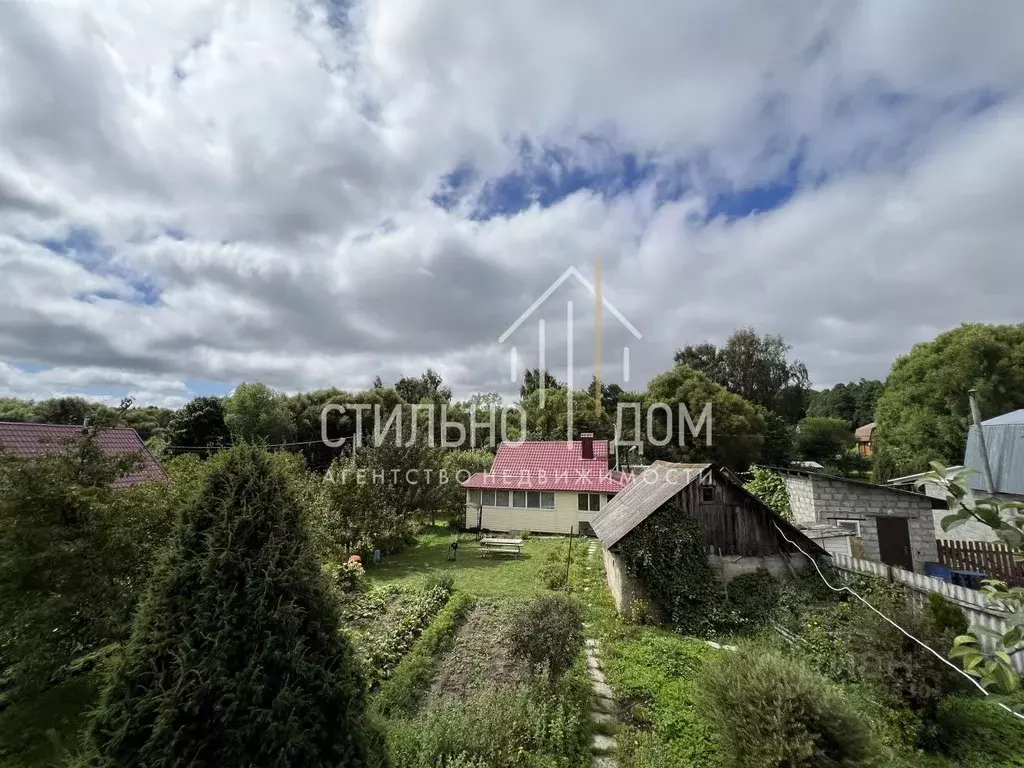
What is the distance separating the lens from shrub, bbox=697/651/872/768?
528 cm

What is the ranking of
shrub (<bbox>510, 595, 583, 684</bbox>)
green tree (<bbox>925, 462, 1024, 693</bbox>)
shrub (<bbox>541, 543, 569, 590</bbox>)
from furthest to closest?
shrub (<bbox>541, 543, 569, 590</bbox>), shrub (<bbox>510, 595, 583, 684</bbox>), green tree (<bbox>925, 462, 1024, 693</bbox>)

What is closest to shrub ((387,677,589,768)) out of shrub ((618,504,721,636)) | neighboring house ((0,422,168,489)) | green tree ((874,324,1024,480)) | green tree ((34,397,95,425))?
shrub ((618,504,721,636))

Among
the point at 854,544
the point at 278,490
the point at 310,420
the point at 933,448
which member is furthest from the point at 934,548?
the point at 310,420

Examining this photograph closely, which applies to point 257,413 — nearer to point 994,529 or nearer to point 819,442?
point 994,529

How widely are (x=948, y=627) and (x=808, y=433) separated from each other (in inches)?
1543

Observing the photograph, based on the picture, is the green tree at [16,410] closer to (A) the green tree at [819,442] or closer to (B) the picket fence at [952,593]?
(B) the picket fence at [952,593]

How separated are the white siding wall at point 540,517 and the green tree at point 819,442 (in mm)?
28303

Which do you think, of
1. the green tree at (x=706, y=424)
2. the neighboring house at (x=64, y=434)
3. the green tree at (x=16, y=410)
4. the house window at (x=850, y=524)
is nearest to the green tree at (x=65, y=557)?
the neighboring house at (x=64, y=434)

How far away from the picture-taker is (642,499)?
45.4ft

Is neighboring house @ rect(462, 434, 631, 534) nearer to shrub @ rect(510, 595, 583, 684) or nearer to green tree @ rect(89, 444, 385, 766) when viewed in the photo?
shrub @ rect(510, 595, 583, 684)

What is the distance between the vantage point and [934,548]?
565 inches

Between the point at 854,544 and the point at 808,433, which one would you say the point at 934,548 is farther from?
the point at 808,433

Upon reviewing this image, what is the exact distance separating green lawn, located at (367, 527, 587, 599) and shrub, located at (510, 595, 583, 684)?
5.23m

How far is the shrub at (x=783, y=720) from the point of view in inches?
208
